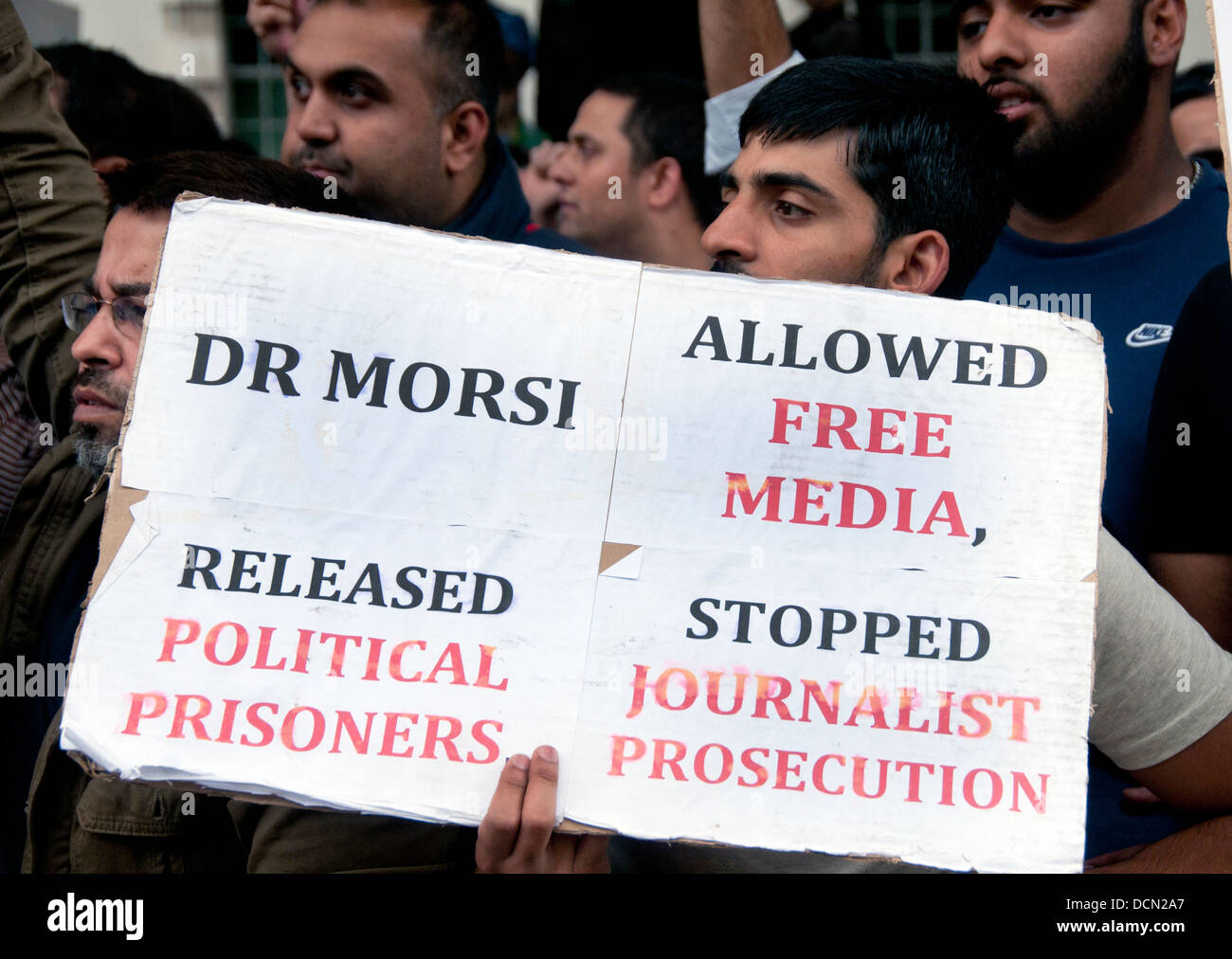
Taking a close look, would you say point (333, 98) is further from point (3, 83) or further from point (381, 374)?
point (381, 374)

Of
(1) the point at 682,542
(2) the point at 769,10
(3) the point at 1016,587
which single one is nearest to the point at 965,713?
(3) the point at 1016,587

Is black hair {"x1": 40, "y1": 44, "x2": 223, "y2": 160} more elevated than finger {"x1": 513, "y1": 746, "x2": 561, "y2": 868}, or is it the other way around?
black hair {"x1": 40, "y1": 44, "x2": 223, "y2": 160}

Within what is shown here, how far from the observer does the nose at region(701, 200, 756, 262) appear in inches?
79.7

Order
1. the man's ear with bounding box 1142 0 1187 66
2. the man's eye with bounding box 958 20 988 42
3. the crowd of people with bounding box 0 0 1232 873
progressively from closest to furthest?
the crowd of people with bounding box 0 0 1232 873 → the man's ear with bounding box 1142 0 1187 66 → the man's eye with bounding box 958 20 988 42

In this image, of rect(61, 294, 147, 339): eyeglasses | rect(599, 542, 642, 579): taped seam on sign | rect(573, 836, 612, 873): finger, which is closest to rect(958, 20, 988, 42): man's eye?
rect(599, 542, 642, 579): taped seam on sign

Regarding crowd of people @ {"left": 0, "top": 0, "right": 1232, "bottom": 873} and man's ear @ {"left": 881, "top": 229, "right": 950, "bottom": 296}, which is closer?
crowd of people @ {"left": 0, "top": 0, "right": 1232, "bottom": 873}

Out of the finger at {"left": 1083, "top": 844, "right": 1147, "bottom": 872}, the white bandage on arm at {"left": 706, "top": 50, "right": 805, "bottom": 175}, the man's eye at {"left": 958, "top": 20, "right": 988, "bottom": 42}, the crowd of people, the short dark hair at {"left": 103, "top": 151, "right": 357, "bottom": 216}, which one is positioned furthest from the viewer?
the white bandage on arm at {"left": 706, "top": 50, "right": 805, "bottom": 175}

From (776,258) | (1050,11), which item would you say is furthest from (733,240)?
(1050,11)

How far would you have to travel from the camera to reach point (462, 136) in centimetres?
307

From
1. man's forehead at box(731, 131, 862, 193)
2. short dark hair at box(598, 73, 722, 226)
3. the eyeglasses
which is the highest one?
short dark hair at box(598, 73, 722, 226)

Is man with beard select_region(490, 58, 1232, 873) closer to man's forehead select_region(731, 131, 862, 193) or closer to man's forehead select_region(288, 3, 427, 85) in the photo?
man's forehead select_region(731, 131, 862, 193)

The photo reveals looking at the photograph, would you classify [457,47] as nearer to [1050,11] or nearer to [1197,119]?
[1050,11]

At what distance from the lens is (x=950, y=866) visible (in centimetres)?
146
